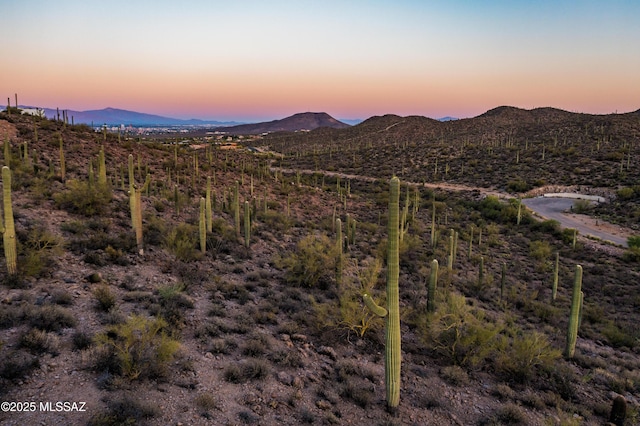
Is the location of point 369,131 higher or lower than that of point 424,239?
higher

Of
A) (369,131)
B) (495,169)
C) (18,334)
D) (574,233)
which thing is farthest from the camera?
(369,131)

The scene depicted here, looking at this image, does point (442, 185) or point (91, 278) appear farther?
point (442, 185)

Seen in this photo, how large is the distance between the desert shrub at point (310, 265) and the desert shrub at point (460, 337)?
3.80 m

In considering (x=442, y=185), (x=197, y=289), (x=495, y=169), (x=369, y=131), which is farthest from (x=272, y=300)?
(x=369, y=131)

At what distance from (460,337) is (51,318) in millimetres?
8322

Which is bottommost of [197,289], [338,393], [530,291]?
[530,291]

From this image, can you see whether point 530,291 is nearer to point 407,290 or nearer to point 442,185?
point 407,290

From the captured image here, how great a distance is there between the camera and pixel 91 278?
899 centimetres

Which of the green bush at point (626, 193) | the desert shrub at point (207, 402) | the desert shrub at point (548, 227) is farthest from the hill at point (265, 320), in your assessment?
the green bush at point (626, 193)

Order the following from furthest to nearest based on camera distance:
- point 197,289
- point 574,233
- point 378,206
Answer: point 378,206 < point 574,233 < point 197,289

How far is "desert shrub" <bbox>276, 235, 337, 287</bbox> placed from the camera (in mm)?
11594

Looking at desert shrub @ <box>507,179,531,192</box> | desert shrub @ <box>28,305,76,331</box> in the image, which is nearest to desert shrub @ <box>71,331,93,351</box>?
desert shrub @ <box>28,305,76,331</box>

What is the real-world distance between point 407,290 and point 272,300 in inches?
197

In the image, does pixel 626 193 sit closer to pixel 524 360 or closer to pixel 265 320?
pixel 524 360
